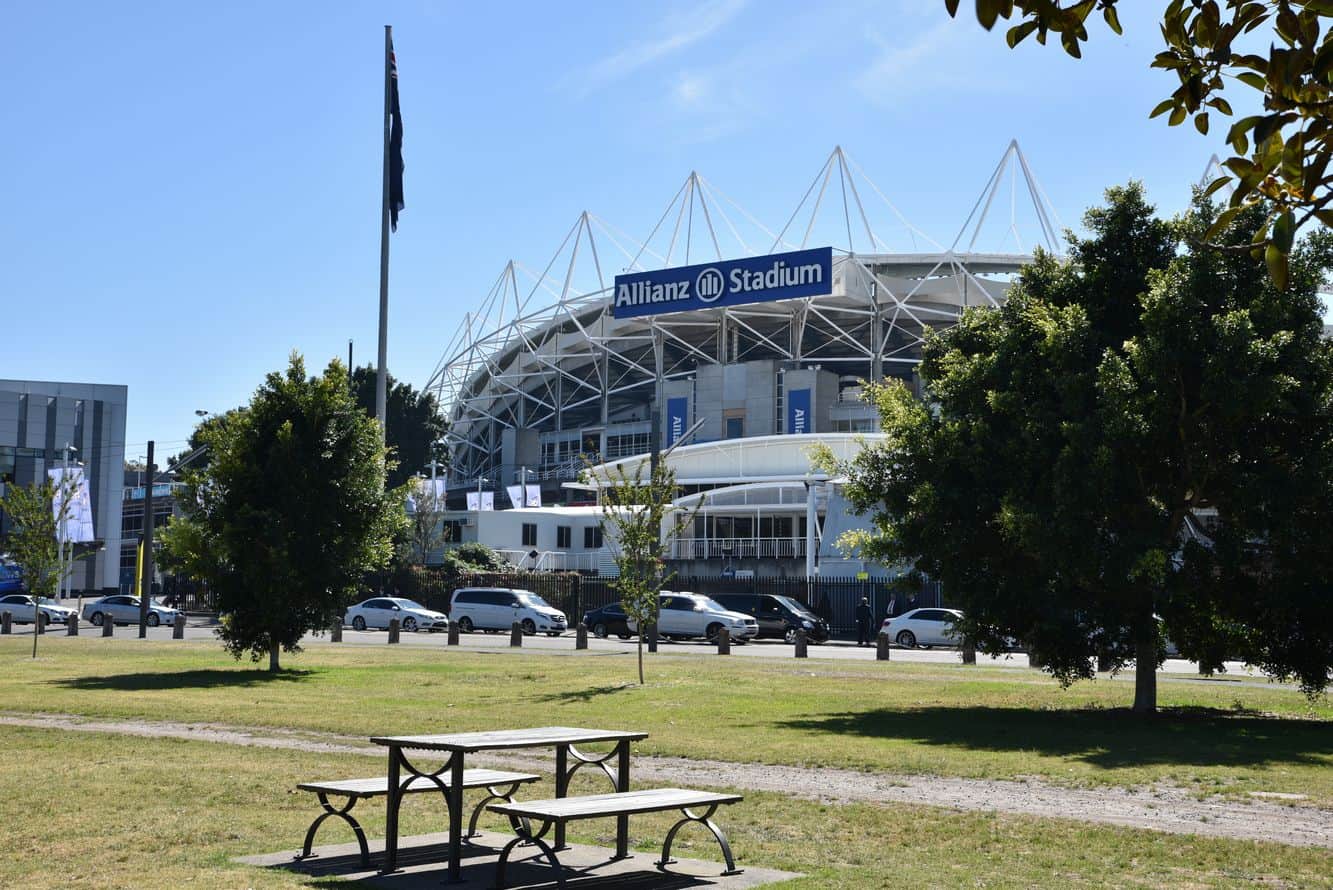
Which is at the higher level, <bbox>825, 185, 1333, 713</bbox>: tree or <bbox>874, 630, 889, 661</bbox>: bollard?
<bbox>825, 185, 1333, 713</bbox>: tree

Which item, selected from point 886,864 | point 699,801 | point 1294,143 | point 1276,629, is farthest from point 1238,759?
point 1294,143

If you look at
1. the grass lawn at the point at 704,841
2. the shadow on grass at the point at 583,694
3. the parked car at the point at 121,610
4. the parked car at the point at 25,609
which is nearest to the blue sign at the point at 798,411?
the parked car at the point at 121,610

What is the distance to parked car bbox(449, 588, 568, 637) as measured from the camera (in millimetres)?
52906

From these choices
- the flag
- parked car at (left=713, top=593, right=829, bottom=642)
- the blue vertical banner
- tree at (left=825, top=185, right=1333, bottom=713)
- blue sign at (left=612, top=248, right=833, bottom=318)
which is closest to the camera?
tree at (left=825, top=185, right=1333, bottom=713)

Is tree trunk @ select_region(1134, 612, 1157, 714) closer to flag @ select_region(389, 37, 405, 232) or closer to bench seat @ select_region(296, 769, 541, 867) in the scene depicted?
bench seat @ select_region(296, 769, 541, 867)

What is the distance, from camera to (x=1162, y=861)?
31.1 ft

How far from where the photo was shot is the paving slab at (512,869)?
27.6 feet

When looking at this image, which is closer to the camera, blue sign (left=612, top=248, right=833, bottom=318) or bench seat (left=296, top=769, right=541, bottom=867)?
bench seat (left=296, top=769, right=541, bottom=867)

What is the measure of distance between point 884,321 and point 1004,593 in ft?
250

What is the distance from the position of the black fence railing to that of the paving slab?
38.0 meters

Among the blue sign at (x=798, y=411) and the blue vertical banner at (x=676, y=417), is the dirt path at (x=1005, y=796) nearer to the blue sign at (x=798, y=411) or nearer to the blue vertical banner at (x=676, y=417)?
the blue sign at (x=798, y=411)

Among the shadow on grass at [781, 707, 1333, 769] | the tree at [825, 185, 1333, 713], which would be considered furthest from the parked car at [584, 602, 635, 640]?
the tree at [825, 185, 1333, 713]

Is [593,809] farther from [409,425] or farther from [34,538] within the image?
[409,425]

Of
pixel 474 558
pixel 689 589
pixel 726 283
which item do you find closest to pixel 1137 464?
pixel 689 589
